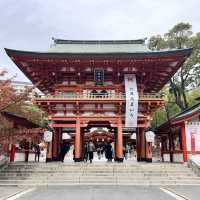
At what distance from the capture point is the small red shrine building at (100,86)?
21781 mm

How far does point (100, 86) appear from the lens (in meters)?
23.6

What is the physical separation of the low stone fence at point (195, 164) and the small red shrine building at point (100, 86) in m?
4.80

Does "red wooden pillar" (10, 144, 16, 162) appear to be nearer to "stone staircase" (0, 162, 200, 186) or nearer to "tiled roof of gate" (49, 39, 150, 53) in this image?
"stone staircase" (0, 162, 200, 186)

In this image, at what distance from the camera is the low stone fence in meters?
17.4

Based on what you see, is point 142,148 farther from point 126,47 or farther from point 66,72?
point 126,47

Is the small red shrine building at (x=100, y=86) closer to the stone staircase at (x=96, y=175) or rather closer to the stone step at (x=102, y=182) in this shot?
the stone staircase at (x=96, y=175)

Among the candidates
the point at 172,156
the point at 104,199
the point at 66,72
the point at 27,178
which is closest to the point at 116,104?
the point at 66,72

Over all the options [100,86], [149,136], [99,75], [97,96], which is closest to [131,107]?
[149,136]

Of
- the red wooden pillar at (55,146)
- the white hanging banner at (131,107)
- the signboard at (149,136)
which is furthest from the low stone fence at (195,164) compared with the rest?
the red wooden pillar at (55,146)

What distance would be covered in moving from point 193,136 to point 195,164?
2.53m

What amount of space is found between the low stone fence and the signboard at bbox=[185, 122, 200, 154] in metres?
0.70

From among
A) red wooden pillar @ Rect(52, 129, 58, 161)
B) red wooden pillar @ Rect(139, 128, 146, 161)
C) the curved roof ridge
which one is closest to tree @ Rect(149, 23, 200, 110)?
the curved roof ridge

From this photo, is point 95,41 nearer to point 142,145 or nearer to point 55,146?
point 55,146

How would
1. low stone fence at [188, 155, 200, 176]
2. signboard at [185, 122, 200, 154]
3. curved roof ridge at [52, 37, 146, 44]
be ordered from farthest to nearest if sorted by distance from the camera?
curved roof ridge at [52, 37, 146, 44], signboard at [185, 122, 200, 154], low stone fence at [188, 155, 200, 176]
